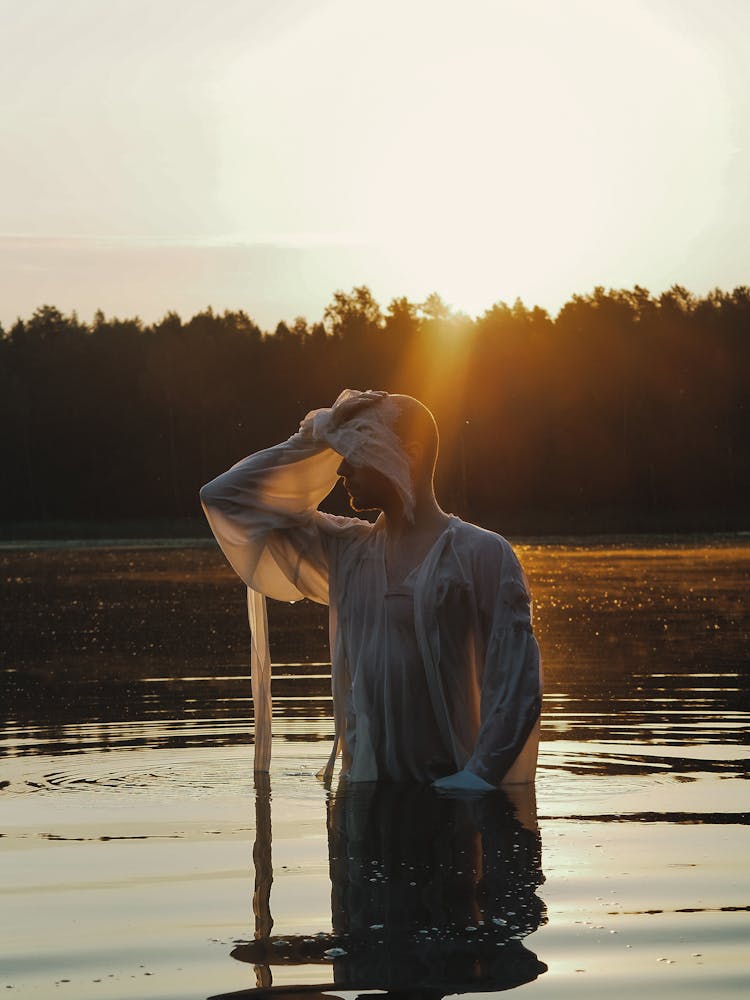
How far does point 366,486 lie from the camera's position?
308 inches

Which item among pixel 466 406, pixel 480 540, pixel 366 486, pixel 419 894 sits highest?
pixel 466 406

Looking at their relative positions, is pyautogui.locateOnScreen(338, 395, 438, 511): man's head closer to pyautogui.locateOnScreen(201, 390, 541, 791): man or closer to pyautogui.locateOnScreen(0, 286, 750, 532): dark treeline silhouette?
pyautogui.locateOnScreen(201, 390, 541, 791): man

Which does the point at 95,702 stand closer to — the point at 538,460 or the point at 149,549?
the point at 149,549

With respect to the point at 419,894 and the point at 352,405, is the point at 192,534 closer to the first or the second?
the point at 352,405

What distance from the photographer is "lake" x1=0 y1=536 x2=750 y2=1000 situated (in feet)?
16.1

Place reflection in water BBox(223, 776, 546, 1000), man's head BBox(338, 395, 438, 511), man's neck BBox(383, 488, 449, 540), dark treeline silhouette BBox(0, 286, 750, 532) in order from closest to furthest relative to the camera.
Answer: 1. reflection in water BBox(223, 776, 546, 1000)
2. man's head BBox(338, 395, 438, 511)
3. man's neck BBox(383, 488, 449, 540)
4. dark treeline silhouette BBox(0, 286, 750, 532)

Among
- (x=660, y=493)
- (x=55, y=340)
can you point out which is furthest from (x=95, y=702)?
(x=55, y=340)

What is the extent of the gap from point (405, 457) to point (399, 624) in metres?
0.70

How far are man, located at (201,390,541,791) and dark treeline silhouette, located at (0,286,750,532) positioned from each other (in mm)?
68921

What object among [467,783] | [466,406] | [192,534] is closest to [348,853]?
[467,783]

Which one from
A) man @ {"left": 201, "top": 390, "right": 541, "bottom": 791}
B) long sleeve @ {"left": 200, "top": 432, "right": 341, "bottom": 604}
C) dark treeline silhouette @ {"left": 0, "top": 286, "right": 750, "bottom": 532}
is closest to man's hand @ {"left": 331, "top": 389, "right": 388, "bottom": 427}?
man @ {"left": 201, "top": 390, "right": 541, "bottom": 791}

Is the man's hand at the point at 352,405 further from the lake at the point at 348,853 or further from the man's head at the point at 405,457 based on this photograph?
the lake at the point at 348,853

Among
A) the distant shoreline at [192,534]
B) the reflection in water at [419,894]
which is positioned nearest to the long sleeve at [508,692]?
the reflection in water at [419,894]

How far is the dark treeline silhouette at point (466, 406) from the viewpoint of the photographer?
278 ft
